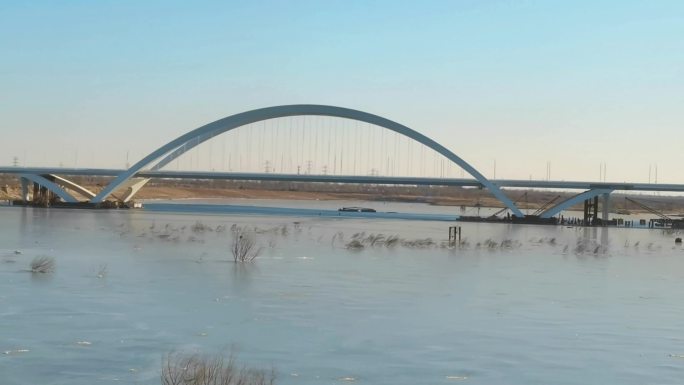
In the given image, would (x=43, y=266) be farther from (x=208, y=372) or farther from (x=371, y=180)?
(x=371, y=180)

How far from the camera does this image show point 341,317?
1622 cm

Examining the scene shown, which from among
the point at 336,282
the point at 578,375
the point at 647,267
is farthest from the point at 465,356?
the point at 647,267

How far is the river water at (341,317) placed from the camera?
12.2 m

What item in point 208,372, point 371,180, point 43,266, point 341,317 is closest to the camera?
point 208,372

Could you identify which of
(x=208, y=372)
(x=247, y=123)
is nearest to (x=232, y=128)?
(x=247, y=123)

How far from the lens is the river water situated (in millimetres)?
12211

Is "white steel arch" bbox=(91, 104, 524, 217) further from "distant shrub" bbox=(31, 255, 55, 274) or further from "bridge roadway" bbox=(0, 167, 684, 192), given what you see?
"distant shrub" bbox=(31, 255, 55, 274)

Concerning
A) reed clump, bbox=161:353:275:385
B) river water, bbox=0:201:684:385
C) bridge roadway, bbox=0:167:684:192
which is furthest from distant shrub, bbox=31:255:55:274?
bridge roadway, bbox=0:167:684:192

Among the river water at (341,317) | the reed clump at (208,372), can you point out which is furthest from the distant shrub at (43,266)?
the reed clump at (208,372)

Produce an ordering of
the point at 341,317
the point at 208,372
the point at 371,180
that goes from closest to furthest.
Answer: the point at 208,372
the point at 341,317
the point at 371,180

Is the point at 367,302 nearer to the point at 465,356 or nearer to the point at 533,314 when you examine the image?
the point at 533,314

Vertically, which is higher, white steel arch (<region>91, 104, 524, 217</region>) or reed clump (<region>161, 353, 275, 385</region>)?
white steel arch (<region>91, 104, 524, 217</region>)

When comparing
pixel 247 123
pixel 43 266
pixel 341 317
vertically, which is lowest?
pixel 341 317

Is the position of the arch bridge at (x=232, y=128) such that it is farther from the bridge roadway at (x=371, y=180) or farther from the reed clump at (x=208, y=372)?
the reed clump at (x=208, y=372)
